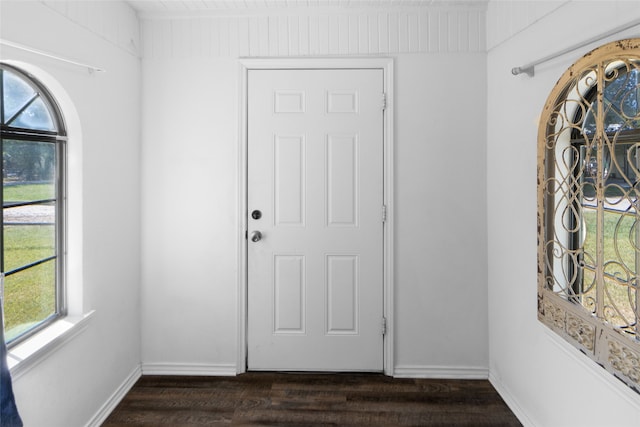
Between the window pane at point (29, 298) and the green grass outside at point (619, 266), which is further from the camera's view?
the window pane at point (29, 298)

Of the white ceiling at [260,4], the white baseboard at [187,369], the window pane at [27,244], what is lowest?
the white baseboard at [187,369]

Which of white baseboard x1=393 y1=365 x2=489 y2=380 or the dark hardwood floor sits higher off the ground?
white baseboard x1=393 y1=365 x2=489 y2=380

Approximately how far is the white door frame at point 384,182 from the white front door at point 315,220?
0.11ft

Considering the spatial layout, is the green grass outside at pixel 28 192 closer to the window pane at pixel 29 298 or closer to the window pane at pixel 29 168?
the window pane at pixel 29 168

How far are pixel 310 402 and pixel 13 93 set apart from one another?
2.11 metres

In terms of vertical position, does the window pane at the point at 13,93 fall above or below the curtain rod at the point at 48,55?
below

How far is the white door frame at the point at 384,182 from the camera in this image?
2.93 metres

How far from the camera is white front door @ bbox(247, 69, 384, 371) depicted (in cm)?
296

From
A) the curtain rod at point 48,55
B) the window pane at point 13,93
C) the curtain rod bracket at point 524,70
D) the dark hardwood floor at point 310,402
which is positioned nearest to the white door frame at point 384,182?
the dark hardwood floor at point 310,402

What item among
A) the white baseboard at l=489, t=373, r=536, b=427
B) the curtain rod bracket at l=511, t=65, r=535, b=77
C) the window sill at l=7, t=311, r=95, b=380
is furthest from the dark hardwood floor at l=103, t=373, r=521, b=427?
the curtain rod bracket at l=511, t=65, r=535, b=77

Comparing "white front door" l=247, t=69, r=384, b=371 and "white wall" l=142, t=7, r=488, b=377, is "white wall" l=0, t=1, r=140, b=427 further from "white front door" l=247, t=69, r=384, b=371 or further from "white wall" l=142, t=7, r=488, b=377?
"white front door" l=247, t=69, r=384, b=371

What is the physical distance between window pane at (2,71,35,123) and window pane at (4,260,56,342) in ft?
2.23

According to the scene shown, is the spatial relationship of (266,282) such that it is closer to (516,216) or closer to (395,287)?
(395,287)

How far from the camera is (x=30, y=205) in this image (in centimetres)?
206
